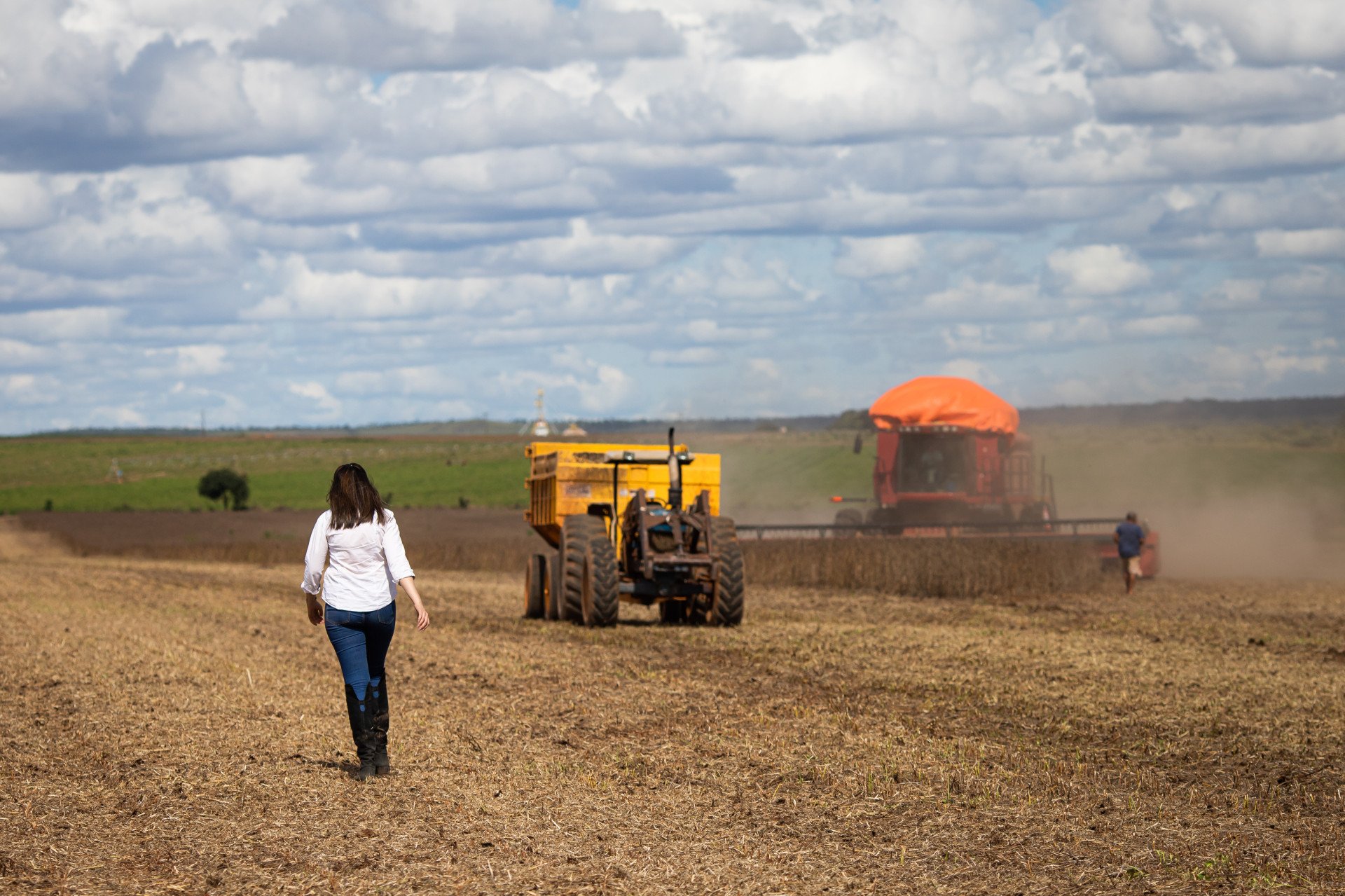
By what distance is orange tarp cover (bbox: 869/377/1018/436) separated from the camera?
1228 inches

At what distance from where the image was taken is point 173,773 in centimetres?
926

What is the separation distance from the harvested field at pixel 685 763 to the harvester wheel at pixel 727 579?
1.81 ft

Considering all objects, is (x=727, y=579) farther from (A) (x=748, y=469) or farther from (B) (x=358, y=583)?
(A) (x=748, y=469)

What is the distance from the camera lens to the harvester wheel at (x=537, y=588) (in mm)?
20891

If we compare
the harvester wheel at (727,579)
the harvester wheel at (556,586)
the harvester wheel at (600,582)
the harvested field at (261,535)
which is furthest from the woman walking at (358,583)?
the harvested field at (261,535)

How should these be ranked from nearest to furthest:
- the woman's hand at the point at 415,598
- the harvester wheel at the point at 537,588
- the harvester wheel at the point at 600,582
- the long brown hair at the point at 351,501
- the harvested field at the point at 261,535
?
1. the woman's hand at the point at 415,598
2. the long brown hair at the point at 351,501
3. the harvester wheel at the point at 600,582
4. the harvester wheel at the point at 537,588
5. the harvested field at the point at 261,535

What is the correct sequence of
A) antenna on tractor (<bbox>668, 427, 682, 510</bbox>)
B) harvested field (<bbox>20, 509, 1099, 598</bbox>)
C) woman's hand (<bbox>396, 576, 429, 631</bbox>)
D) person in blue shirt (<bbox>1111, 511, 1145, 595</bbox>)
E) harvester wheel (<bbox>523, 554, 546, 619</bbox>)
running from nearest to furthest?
woman's hand (<bbox>396, 576, 429, 631</bbox>) → antenna on tractor (<bbox>668, 427, 682, 510</bbox>) → harvester wheel (<bbox>523, 554, 546, 619</bbox>) → person in blue shirt (<bbox>1111, 511, 1145, 595</bbox>) → harvested field (<bbox>20, 509, 1099, 598</bbox>)

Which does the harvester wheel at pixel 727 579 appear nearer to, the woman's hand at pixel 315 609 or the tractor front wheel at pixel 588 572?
the tractor front wheel at pixel 588 572

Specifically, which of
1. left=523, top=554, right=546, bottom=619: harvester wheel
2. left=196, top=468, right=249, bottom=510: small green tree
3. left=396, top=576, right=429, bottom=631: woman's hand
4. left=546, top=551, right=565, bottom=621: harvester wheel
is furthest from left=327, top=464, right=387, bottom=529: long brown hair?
left=196, top=468, right=249, bottom=510: small green tree

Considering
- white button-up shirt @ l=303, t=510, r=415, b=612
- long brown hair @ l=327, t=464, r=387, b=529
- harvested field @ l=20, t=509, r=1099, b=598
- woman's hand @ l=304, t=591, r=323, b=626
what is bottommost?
harvested field @ l=20, t=509, r=1099, b=598

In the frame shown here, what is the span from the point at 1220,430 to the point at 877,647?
10295cm

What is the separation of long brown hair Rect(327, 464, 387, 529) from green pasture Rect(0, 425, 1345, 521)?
34.8 metres

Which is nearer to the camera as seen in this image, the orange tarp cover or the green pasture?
the orange tarp cover

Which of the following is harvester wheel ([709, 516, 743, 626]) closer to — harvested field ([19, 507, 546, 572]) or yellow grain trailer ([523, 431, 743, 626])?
yellow grain trailer ([523, 431, 743, 626])
